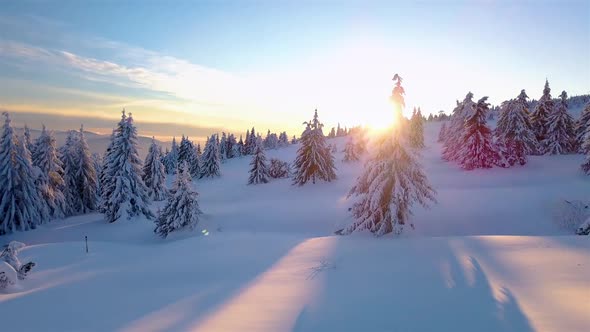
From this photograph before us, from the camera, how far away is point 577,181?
91.7 ft

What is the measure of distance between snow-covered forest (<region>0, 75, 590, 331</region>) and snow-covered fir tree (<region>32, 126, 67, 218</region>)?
0.21 m

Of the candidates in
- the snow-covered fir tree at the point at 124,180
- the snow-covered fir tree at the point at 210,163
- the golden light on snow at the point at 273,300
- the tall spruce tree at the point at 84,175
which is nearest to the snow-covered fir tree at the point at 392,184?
the golden light on snow at the point at 273,300

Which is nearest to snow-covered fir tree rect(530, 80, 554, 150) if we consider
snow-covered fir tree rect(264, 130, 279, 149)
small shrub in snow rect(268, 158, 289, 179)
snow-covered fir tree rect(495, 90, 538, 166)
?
snow-covered fir tree rect(495, 90, 538, 166)

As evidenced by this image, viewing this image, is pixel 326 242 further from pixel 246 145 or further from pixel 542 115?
pixel 246 145

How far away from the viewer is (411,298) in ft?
27.0

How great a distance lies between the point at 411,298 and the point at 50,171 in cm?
4276

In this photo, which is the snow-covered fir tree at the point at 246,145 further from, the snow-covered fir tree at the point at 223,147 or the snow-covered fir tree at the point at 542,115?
the snow-covered fir tree at the point at 542,115

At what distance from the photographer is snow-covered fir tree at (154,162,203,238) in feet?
80.3

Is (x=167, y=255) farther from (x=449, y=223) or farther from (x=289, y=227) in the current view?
(x=449, y=223)

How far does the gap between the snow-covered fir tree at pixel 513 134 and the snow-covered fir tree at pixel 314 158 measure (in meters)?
19.0

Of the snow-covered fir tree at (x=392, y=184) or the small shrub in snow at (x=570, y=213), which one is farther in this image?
the small shrub in snow at (x=570, y=213)

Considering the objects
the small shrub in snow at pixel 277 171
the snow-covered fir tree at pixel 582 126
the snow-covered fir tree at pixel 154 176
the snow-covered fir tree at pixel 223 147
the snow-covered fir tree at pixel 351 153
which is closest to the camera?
the snow-covered fir tree at pixel 582 126

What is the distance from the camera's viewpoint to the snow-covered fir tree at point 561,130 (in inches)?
1588

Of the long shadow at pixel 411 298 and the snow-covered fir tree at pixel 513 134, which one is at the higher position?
the snow-covered fir tree at pixel 513 134
